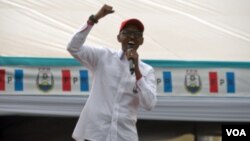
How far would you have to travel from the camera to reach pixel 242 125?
8.54 ft

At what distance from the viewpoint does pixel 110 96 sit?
1659 millimetres

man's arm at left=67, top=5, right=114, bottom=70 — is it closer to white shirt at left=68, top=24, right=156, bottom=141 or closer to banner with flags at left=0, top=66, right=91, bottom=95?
white shirt at left=68, top=24, right=156, bottom=141

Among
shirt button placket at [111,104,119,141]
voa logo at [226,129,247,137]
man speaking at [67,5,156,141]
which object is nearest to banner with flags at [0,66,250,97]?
voa logo at [226,129,247,137]

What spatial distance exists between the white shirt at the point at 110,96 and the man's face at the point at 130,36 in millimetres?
52

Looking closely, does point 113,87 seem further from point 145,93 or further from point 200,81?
point 200,81

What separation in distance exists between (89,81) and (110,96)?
79cm

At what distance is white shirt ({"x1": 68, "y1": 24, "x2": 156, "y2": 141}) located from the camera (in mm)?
1636

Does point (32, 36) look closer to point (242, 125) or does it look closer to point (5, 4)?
point (5, 4)

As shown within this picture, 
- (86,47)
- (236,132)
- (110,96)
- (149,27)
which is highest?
(149,27)

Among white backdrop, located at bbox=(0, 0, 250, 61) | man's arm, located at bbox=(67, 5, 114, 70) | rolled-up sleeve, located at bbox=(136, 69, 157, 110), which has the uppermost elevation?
white backdrop, located at bbox=(0, 0, 250, 61)

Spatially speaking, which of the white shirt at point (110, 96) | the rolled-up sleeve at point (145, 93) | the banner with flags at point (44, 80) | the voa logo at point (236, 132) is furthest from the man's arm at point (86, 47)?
the voa logo at point (236, 132)

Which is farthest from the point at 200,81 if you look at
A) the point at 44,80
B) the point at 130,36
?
the point at 130,36

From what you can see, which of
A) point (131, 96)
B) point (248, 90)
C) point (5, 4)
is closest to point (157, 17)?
point (248, 90)

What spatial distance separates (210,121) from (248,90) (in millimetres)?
224
